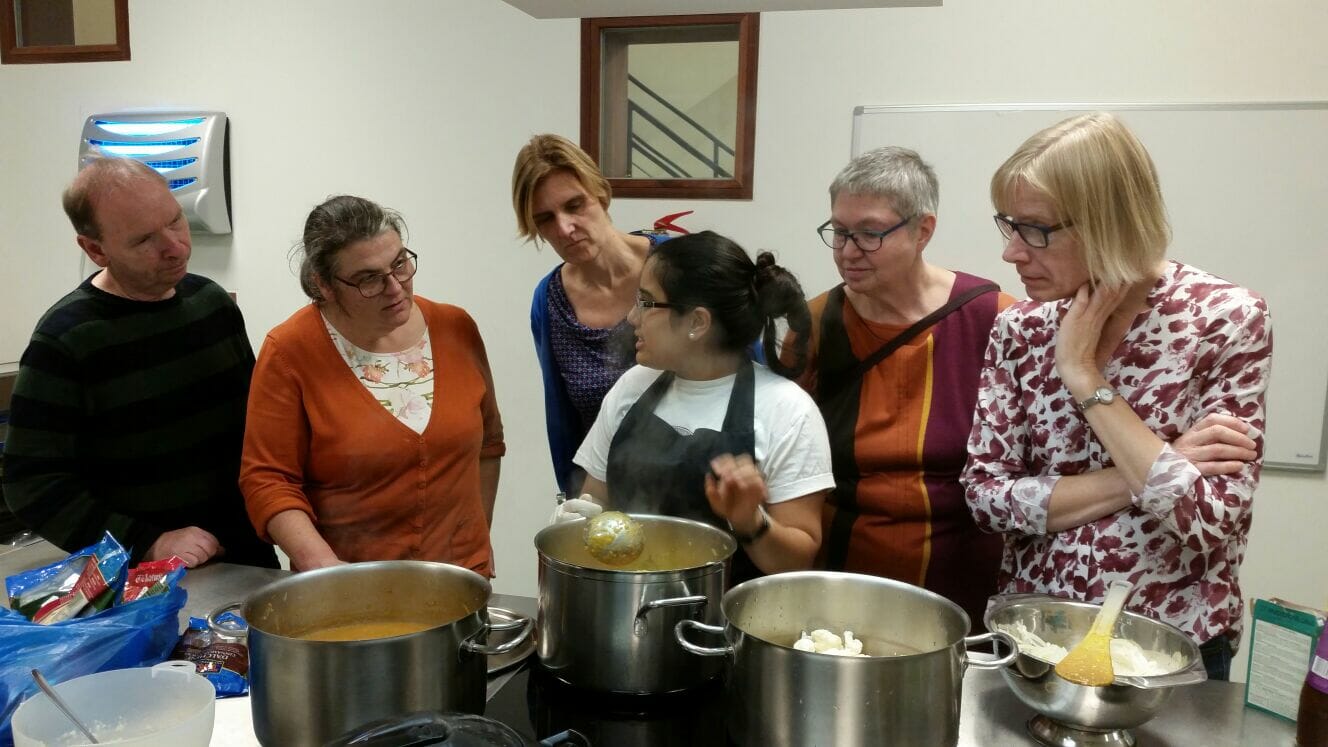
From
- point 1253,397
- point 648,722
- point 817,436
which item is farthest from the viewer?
point 817,436

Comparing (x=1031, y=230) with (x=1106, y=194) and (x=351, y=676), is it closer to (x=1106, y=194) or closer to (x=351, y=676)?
(x=1106, y=194)

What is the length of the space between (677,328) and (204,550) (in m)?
1.06

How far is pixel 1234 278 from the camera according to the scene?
2.71 metres

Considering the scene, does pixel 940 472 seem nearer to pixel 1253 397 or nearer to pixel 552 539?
pixel 1253 397

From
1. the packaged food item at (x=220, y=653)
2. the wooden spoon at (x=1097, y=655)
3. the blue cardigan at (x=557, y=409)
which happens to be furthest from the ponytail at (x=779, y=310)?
the packaged food item at (x=220, y=653)

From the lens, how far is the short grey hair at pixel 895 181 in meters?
1.83

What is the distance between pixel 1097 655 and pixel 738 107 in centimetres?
228

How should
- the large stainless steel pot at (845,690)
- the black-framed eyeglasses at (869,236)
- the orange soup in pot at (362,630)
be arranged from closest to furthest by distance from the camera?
the large stainless steel pot at (845,690)
the orange soup in pot at (362,630)
the black-framed eyeglasses at (869,236)

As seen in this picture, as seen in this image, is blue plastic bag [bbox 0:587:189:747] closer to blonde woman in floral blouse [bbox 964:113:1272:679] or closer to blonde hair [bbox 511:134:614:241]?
blonde hair [bbox 511:134:614:241]

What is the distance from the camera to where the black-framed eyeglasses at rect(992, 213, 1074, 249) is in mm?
1470

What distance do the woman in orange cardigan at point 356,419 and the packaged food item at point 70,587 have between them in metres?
0.41

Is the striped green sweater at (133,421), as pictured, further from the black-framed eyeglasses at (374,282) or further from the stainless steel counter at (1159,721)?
the stainless steel counter at (1159,721)

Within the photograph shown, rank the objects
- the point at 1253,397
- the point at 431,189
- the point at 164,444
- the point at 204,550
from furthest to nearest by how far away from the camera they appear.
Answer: the point at 431,189 → the point at 164,444 → the point at 204,550 → the point at 1253,397

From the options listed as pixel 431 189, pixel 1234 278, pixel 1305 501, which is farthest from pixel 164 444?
pixel 1305 501
